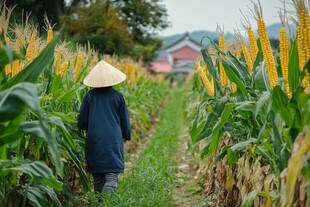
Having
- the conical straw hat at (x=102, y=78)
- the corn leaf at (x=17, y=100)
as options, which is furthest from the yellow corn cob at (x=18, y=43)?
the corn leaf at (x=17, y=100)

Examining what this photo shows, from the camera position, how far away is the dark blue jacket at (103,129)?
576 centimetres

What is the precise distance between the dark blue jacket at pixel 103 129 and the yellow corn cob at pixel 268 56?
231cm

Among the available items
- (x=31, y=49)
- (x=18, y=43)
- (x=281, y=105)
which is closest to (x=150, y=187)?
(x=31, y=49)

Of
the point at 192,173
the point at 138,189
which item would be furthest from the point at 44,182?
the point at 192,173

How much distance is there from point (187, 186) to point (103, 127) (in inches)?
108

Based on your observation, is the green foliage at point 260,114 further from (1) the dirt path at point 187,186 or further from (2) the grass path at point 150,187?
(1) the dirt path at point 187,186

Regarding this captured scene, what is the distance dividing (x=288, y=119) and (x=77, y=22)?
20.3 meters

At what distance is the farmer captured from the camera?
5766 mm

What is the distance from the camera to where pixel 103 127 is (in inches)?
229

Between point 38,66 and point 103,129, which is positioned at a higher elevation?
point 38,66

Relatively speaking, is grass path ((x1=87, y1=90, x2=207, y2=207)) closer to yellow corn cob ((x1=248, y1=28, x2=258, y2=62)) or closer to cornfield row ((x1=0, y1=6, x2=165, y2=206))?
cornfield row ((x1=0, y1=6, x2=165, y2=206))

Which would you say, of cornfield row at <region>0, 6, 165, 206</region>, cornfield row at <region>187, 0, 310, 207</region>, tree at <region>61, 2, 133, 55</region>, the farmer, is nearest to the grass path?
the farmer

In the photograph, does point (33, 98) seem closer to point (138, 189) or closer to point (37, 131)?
point (37, 131)

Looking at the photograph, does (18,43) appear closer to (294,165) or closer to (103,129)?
(103,129)
